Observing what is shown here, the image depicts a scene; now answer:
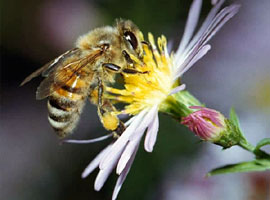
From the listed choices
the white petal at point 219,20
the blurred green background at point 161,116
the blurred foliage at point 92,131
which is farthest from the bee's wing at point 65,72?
the blurred foliage at point 92,131

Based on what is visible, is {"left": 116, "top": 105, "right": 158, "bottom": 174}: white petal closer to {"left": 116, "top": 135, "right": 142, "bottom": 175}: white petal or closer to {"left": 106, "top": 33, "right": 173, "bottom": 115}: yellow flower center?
{"left": 116, "top": 135, "right": 142, "bottom": 175}: white petal

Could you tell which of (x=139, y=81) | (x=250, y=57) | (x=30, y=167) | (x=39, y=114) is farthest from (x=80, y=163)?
(x=139, y=81)

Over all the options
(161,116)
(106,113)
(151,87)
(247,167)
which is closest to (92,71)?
(106,113)

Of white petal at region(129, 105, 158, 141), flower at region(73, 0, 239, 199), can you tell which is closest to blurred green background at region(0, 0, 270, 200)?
flower at region(73, 0, 239, 199)

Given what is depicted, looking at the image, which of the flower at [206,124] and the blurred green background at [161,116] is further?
the blurred green background at [161,116]

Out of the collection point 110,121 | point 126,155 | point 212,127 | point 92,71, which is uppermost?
point 92,71

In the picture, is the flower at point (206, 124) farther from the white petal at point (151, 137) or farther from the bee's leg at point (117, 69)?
the bee's leg at point (117, 69)

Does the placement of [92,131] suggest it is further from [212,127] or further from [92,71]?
[212,127]

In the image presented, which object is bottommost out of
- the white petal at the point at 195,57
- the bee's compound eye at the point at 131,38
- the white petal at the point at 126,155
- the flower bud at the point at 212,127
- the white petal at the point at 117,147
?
the flower bud at the point at 212,127
